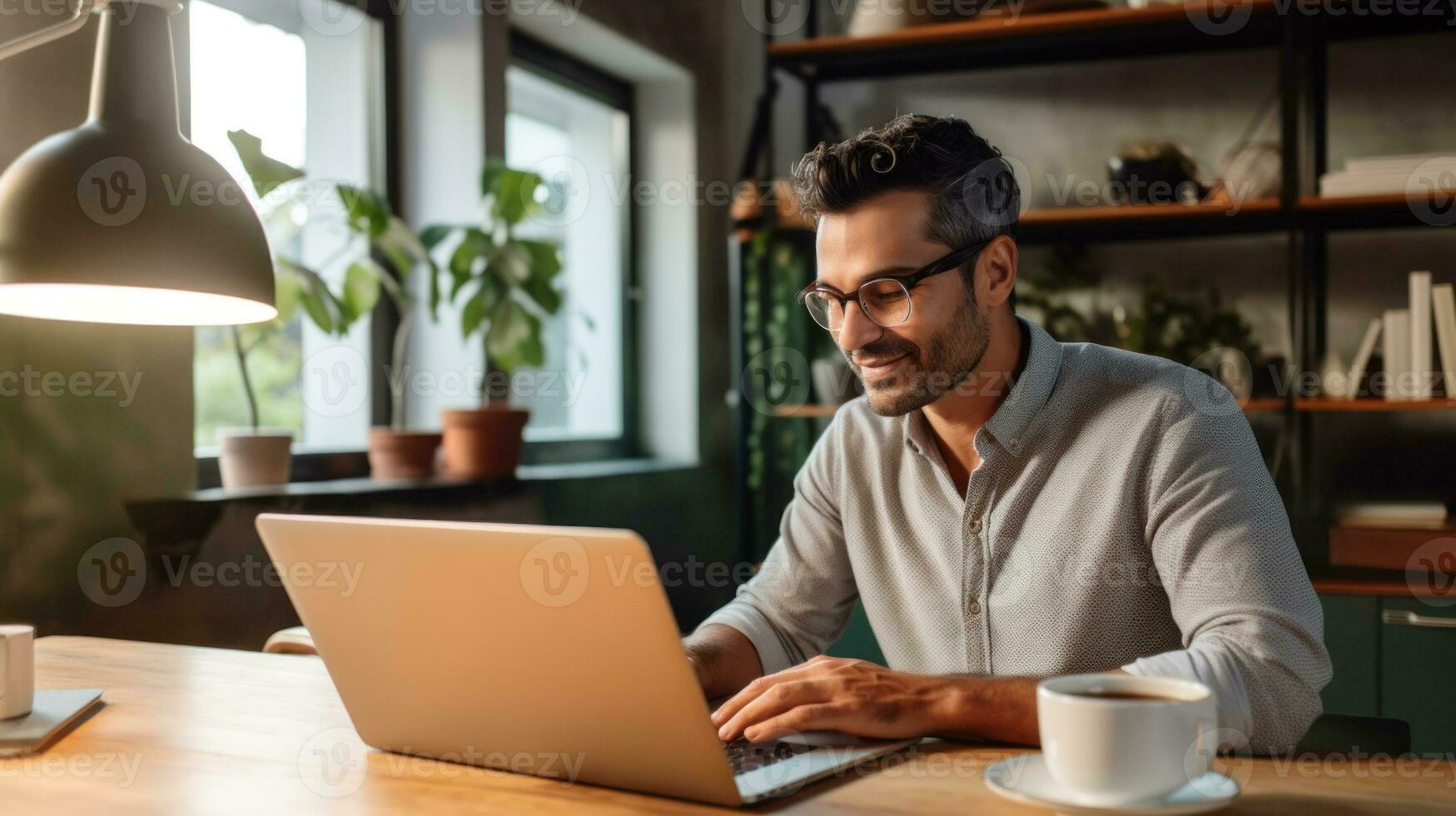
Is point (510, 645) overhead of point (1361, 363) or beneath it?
beneath

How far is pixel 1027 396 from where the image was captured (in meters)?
1.49

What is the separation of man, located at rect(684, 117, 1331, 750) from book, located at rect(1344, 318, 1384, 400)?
58.9 inches

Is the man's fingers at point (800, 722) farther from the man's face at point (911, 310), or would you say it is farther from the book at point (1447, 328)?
the book at point (1447, 328)

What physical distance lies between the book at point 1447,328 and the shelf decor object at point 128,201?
8.06ft

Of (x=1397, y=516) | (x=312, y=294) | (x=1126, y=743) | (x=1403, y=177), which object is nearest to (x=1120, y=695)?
(x=1126, y=743)

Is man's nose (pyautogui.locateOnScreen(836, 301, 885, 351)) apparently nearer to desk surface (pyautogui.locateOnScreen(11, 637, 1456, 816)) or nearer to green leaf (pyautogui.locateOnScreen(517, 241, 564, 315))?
desk surface (pyautogui.locateOnScreen(11, 637, 1456, 816))

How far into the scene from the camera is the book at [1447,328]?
2.65 m

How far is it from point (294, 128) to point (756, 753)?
97.9 inches

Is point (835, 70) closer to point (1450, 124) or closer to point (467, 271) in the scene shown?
point (467, 271)

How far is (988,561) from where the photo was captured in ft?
4.86

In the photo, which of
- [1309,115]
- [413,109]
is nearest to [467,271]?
[413,109]

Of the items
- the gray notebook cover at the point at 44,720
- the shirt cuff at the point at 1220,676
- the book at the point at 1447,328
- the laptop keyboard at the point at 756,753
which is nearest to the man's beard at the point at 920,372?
the shirt cuff at the point at 1220,676

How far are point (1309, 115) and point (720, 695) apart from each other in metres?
2.29

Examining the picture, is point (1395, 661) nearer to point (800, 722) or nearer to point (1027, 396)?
point (1027, 396)
